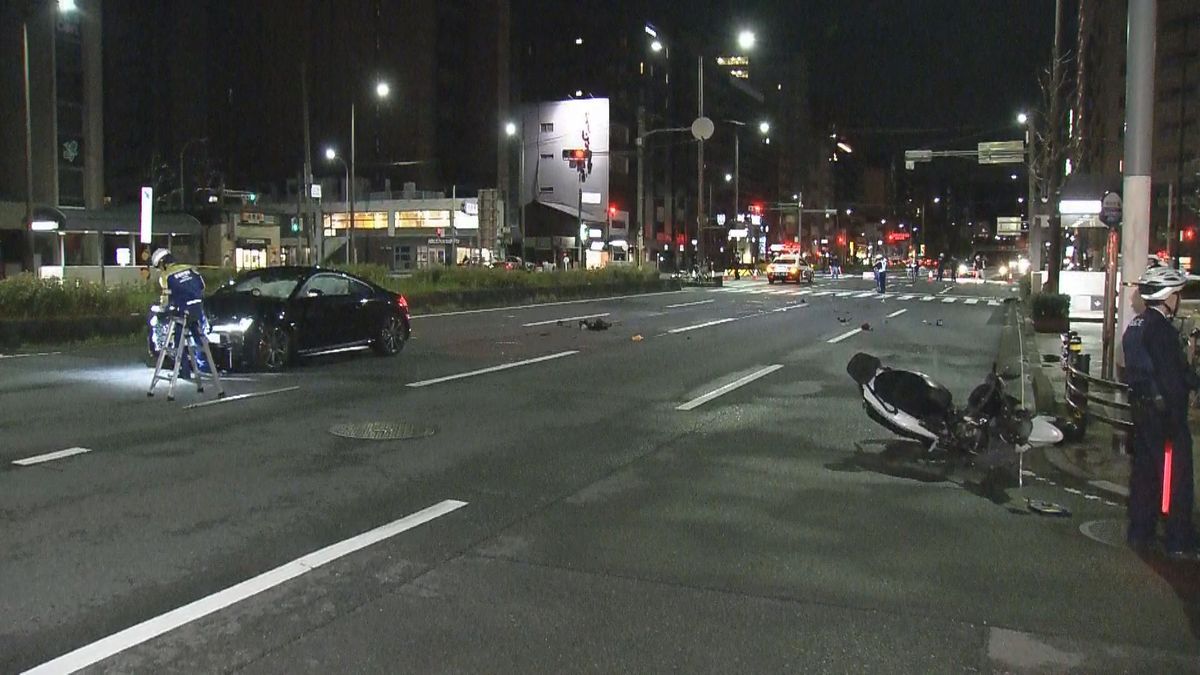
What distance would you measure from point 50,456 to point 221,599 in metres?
4.34

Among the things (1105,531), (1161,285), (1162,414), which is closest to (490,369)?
(1105,531)

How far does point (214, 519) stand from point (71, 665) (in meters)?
2.43

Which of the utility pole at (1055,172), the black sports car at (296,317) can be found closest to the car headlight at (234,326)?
the black sports car at (296,317)

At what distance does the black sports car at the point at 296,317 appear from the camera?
47.2 ft

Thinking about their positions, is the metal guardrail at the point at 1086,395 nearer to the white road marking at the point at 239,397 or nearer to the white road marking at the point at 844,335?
the white road marking at the point at 239,397

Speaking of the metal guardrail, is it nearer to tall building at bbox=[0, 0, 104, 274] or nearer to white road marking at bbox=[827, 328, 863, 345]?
white road marking at bbox=[827, 328, 863, 345]

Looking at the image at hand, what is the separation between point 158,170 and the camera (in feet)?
243

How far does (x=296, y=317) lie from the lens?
15039mm

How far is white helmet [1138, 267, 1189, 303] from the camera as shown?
6.40 metres

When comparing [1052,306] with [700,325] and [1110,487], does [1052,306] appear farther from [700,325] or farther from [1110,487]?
[1110,487]

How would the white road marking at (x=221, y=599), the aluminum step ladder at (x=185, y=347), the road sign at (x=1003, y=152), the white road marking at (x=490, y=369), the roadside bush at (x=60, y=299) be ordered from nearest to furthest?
the white road marking at (x=221, y=599) < the aluminum step ladder at (x=185, y=347) < the white road marking at (x=490, y=369) < the roadside bush at (x=60, y=299) < the road sign at (x=1003, y=152)

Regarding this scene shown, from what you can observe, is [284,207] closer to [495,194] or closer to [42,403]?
[495,194]

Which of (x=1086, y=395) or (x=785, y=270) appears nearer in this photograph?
(x=1086, y=395)

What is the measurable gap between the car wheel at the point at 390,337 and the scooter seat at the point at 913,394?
9465 mm
